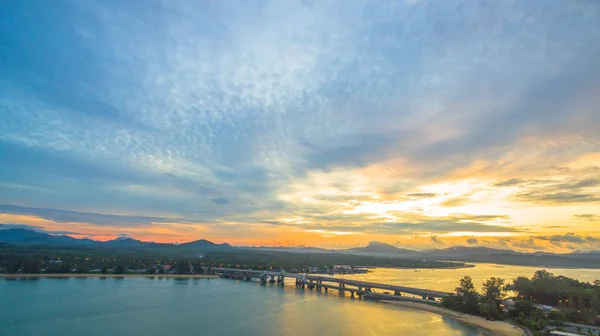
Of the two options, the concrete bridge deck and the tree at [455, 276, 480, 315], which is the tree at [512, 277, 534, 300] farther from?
the concrete bridge deck

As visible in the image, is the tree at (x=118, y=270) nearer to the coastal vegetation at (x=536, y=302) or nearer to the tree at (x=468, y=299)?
the coastal vegetation at (x=536, y=302)

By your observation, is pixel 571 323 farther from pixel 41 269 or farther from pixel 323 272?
pixel 41 269

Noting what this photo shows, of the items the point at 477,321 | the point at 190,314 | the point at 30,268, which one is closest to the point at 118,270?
the point at 30,268

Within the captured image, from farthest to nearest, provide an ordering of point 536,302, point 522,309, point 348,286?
point 348,286 < point 536,302 < point 522,309

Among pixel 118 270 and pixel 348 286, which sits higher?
pixel 118 270

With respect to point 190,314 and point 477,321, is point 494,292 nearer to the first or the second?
point 477,321

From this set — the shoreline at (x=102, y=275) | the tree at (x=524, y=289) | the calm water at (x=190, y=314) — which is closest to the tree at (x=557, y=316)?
the calm water at (x=190, y=314)
